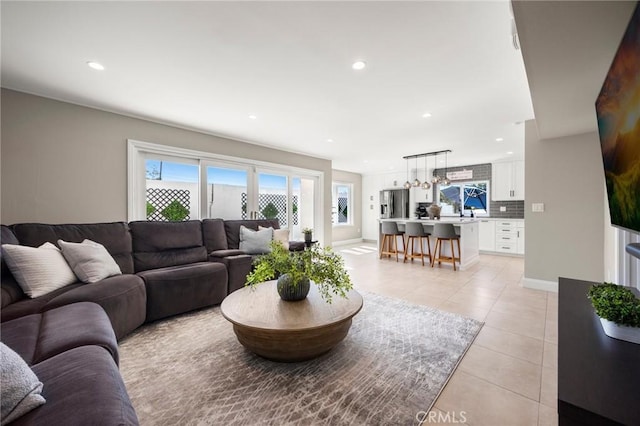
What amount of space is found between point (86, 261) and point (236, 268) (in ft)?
4.69

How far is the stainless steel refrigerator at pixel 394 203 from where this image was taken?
8.04 meters

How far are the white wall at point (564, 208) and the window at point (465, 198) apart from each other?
11.7ft

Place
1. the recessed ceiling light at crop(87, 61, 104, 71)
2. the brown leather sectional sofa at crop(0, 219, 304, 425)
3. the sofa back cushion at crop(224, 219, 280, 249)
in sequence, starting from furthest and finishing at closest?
the sofa back cushion at crop(224, 219, 280, 249)
the recessed ceiling light at crop(87, 61, 104, 71)
the brown leather sectional sofa at crop(0, 219, 304, 425)

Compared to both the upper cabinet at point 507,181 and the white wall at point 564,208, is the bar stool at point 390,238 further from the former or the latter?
the upper cabinet at point 507,181

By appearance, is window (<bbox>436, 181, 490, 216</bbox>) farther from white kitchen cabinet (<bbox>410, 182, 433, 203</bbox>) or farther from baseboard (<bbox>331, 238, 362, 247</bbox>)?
baseboard (<bbox>331, 238, 362, 247</bbox>)

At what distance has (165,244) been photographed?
3182 mm

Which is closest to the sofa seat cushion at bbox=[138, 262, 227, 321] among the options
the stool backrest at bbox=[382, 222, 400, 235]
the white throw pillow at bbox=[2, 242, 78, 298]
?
the white throw pillow at bbox=[2, 242, 78, 298]

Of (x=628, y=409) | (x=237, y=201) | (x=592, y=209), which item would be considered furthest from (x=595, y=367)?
(x=237, y=201)

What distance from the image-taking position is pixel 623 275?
2.14m

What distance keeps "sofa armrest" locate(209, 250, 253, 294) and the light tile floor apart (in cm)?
169

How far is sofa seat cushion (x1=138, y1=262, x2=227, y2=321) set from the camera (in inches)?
99.5

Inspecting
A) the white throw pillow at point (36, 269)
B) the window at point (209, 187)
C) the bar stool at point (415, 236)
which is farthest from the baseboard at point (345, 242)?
the white throw pillow at point (36, 269)

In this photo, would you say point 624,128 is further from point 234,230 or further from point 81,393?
point 234,230

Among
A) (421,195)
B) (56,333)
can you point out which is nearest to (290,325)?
(56,333)
